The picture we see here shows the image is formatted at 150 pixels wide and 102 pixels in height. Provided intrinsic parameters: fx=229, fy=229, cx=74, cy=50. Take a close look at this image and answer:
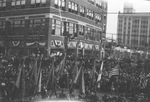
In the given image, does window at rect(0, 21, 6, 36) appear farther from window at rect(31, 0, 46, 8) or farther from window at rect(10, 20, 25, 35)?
window at rect(31, 0, 46, 8)

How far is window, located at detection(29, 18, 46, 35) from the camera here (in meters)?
16.7

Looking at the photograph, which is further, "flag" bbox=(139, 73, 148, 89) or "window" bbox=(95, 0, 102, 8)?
"window" bbox=(95, 0, 102, 8)

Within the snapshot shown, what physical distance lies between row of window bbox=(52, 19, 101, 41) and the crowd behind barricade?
6.70 ft

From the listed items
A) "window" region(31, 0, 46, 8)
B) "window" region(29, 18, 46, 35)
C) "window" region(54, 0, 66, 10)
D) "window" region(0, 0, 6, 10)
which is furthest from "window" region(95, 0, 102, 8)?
"window" region(0, 0, 6, 10)

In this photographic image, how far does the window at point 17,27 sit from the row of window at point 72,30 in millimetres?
2522

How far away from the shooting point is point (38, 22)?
1686cm

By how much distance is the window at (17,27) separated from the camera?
1734 centimetres

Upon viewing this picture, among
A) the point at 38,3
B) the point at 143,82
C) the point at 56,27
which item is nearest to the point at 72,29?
the point at 56,27

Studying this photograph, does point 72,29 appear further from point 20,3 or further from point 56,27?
point 20,3

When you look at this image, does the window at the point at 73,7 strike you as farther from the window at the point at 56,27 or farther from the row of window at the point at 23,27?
the row of window at the point at 23,27

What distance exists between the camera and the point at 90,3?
17844 millimetres

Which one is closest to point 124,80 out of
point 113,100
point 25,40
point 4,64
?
point 113,100

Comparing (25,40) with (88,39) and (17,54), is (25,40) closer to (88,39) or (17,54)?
(17,54)

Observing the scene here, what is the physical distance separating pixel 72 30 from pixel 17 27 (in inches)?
185
